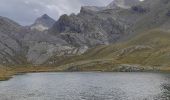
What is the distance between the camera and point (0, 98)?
322ft

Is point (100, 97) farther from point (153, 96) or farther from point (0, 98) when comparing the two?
point (0, 98)

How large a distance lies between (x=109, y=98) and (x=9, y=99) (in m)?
28.3

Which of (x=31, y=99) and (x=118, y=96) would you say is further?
(x=118, y=96)

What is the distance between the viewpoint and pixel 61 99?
99.1 m

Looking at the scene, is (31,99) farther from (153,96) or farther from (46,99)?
(153,96)

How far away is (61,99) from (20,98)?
11893 mm

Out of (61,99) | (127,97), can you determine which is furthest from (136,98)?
(61,99)

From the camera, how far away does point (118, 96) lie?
104375 mm

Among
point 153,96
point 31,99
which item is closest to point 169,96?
point 153,96

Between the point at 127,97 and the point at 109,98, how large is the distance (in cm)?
560

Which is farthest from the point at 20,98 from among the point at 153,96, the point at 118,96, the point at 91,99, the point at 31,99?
the point at 153,96

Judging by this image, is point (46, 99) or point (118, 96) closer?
point (46, 99)

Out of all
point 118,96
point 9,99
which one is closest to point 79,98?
point 118,96

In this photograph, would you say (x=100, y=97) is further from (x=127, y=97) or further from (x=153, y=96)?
(x=153, y=96)
